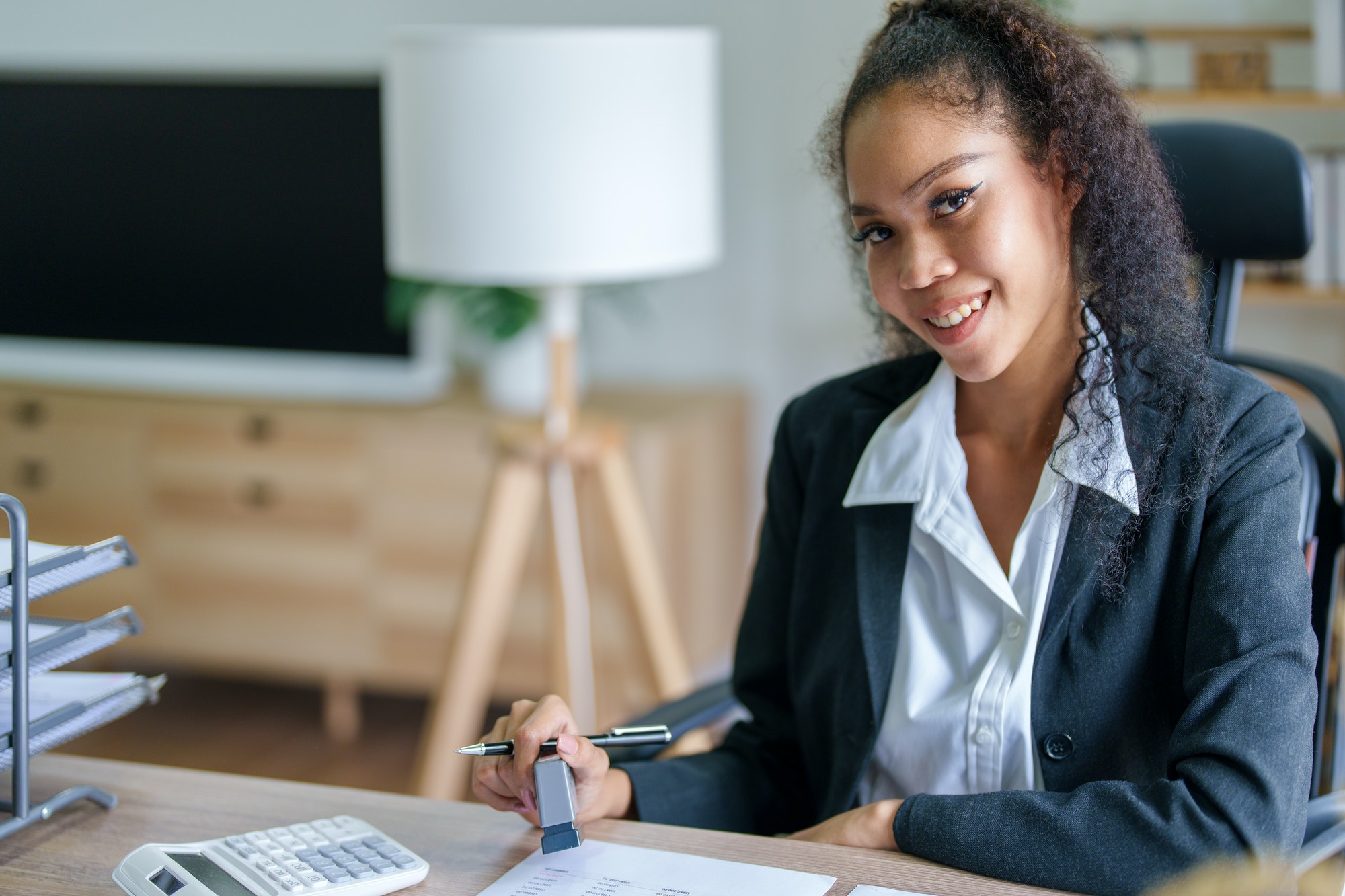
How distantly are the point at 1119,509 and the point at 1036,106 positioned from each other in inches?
13.2

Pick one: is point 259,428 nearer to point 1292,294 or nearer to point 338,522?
point 338,522

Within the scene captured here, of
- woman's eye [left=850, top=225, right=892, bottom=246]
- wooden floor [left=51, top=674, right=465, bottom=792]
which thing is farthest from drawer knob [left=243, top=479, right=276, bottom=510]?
woman's eye [left=850, top=225, right=892, bottom=246]

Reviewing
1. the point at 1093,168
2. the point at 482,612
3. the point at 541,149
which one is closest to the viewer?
the point at 1093,168

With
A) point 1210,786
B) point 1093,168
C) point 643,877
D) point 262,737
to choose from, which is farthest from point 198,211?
point 1210,786

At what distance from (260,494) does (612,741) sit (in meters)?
2.16

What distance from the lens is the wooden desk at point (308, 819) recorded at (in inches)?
36.0

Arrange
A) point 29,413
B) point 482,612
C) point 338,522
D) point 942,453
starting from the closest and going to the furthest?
1. point 942,453
2. point 482,612
3. point 338,522
4. point 29,413

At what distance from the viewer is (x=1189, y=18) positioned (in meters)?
2.63

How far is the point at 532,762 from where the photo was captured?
0.99 m

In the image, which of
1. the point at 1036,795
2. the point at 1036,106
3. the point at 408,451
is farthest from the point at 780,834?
the point at 408,451

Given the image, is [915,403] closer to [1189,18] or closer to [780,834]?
[780,834]

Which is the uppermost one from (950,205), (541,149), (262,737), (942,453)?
(541,149)

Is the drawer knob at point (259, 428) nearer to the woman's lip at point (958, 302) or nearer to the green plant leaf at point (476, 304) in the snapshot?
the green plant leaf at point (476, 304)

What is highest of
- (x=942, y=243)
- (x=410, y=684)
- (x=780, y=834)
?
(x=942, y=243)
